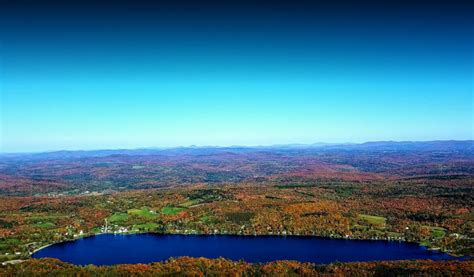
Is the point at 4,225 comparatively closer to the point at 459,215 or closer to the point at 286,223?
the point at 286,223

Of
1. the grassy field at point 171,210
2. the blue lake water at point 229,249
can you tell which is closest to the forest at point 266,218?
the grassy field at point 171,210

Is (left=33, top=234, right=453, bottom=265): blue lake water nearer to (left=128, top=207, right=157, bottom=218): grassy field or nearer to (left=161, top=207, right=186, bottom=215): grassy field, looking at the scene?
(left=128, top=207, right=157, bottom=218): grassy field

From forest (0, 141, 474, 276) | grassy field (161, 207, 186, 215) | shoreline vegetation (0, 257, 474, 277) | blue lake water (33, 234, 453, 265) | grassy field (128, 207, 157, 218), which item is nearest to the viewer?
shoreline vegetation (0, 257, 474, 277)

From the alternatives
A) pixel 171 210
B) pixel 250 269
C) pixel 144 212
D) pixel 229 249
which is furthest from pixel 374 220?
pixel 144 212

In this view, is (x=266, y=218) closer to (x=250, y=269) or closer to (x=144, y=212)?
(x=144, y=212)

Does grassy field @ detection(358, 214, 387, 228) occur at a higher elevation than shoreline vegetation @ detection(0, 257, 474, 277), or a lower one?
higher

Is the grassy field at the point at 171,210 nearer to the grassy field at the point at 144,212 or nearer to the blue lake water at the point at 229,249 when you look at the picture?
the grassy field at the point at 144,212

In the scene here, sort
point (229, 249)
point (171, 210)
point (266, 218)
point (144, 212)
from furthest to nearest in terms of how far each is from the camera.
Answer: point (171, 210) < point (144, 212) < point (266, 218) < point (229, 249)

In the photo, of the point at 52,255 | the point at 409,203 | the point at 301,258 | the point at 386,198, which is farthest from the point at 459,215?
the point at 52,255

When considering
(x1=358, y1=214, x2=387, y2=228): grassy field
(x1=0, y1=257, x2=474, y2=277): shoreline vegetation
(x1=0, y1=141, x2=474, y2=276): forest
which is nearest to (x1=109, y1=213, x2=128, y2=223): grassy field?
(x1=0, y1=141, x2=474, y2=276): forest
